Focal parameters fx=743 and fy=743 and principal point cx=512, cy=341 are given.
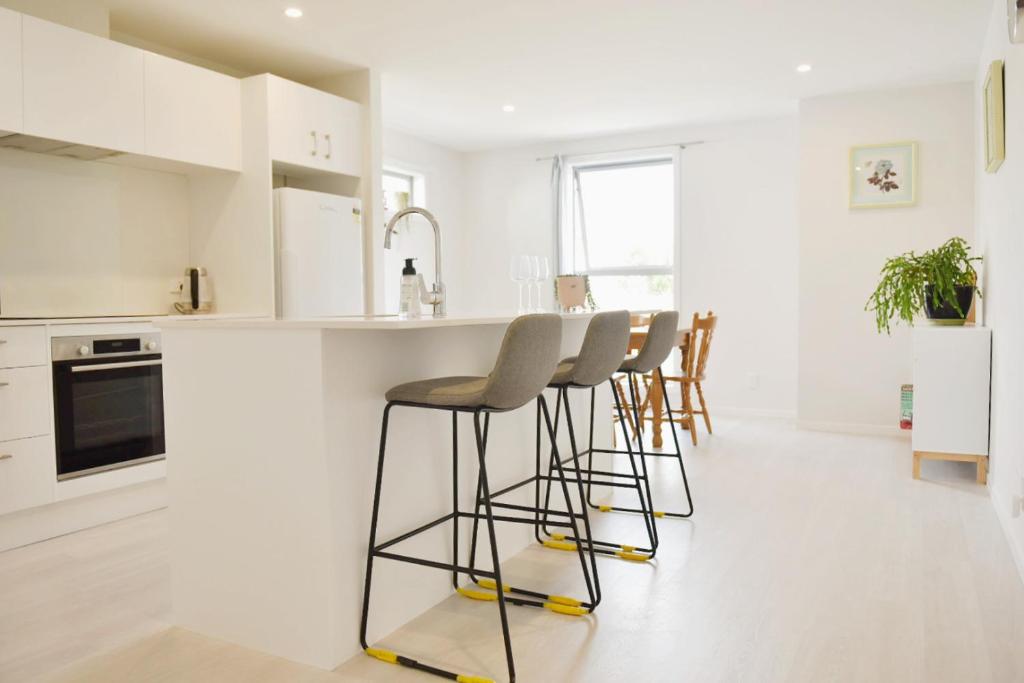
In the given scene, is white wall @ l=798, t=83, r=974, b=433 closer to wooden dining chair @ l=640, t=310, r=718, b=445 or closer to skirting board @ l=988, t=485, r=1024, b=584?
wooden dining chair @ l=640, t=310, r=718, b=445

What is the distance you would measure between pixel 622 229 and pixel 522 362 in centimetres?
522

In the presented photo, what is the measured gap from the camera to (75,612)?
240 centimetres

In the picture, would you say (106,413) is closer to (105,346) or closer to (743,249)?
(105,346)

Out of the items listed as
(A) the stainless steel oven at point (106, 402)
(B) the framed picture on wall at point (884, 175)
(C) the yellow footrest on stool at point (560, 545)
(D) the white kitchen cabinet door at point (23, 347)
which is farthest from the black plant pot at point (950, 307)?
(D) the white kitchen cabinet door at point (23, 347)

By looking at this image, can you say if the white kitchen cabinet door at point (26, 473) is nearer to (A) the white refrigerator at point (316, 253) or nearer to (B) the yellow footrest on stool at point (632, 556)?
(A) the white refrigerator at point (316, 253)

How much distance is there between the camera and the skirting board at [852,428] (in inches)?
212

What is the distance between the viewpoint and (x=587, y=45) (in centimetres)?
437

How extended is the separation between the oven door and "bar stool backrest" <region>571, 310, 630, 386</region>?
1.90 m

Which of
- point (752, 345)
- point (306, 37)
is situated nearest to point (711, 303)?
point (752, 345)

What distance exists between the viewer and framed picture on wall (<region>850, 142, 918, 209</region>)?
17.4 ft

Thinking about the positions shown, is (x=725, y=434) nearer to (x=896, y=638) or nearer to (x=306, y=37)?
(x=896, y=638)

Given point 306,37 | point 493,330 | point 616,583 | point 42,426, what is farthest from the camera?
point 306,37

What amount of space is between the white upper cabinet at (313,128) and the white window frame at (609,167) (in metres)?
2.72

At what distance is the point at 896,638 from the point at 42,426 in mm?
3254
